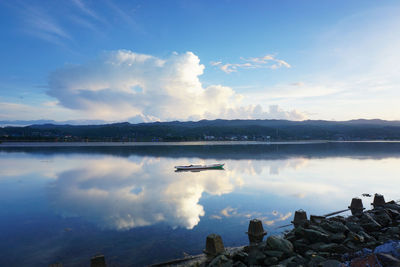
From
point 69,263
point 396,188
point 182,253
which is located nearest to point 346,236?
point 182,253

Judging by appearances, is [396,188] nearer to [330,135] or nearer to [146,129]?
[146,129]

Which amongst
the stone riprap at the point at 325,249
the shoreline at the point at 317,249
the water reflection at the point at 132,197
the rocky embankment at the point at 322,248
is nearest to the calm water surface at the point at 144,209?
the water reflection at the point at 132,197

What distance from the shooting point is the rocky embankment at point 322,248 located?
575 centimetres

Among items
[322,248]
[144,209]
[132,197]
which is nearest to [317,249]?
[322,248]

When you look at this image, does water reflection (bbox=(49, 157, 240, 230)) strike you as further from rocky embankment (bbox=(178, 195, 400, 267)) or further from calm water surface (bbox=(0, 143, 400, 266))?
rocky embankment (bbox=(178, 195, 400, 267))

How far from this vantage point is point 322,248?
23.1 feet

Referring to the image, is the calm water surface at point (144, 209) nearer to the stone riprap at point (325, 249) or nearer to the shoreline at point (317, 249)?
the shoreline at point (317, 249)

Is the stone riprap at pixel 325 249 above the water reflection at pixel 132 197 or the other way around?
Answer: above

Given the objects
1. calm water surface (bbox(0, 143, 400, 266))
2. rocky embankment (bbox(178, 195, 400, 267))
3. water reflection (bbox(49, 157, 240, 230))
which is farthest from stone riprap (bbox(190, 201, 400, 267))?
water reflection (bbox(49, 157, 240, 230))

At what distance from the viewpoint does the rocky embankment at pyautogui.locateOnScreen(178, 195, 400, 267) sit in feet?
18.9

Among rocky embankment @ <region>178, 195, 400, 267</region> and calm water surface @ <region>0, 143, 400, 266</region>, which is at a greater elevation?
rocky embankment @ <region>178, 195, 400, 267</region>

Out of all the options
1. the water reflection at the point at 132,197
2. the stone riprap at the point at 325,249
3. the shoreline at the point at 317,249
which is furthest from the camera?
the water reflection at the point at 132,197

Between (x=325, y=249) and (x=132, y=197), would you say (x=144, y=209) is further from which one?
(x=325, y=249)

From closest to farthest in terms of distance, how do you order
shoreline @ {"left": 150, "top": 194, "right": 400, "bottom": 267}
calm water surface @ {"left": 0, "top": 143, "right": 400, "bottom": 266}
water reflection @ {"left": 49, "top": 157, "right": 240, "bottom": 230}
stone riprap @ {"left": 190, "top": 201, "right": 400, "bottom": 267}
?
stone riprap @ {"left": 190, "top": 201, "right": 400, "bottom": 267} → shoreline @ {"left": 150, "top": 194, "right": 400, "bottom": 267} → calm water surface @ {"left": 0, "top": 143, "right": 400, "bottom": 266} → water reflection @ {"left": 49, "top": 157, "right": 240, "bottom": 230}
